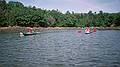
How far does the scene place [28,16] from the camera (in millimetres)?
196000

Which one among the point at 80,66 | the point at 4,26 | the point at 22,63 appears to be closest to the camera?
the point at 80,66

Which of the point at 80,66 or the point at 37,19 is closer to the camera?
the point at 80,66

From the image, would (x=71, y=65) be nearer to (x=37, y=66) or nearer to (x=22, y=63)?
(x=37, y=66)

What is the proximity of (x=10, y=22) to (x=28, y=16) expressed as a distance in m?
16.6

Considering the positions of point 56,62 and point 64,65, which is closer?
point 64,65

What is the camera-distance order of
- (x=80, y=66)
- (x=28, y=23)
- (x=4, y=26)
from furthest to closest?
(x=28, y=23)
(x=4, y=26)
(x=80, y=66)

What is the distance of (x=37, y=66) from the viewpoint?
107 feet

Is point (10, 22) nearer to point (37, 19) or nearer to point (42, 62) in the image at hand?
point (37, 19)

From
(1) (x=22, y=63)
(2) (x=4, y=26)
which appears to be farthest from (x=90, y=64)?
(2) (x=4, y=26)

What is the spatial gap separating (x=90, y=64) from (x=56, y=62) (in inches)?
196

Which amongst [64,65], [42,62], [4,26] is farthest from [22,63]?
[4,26]

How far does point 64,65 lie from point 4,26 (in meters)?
154

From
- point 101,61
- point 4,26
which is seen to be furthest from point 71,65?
point 4,26

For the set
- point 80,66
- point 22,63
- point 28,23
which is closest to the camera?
point 80,66
